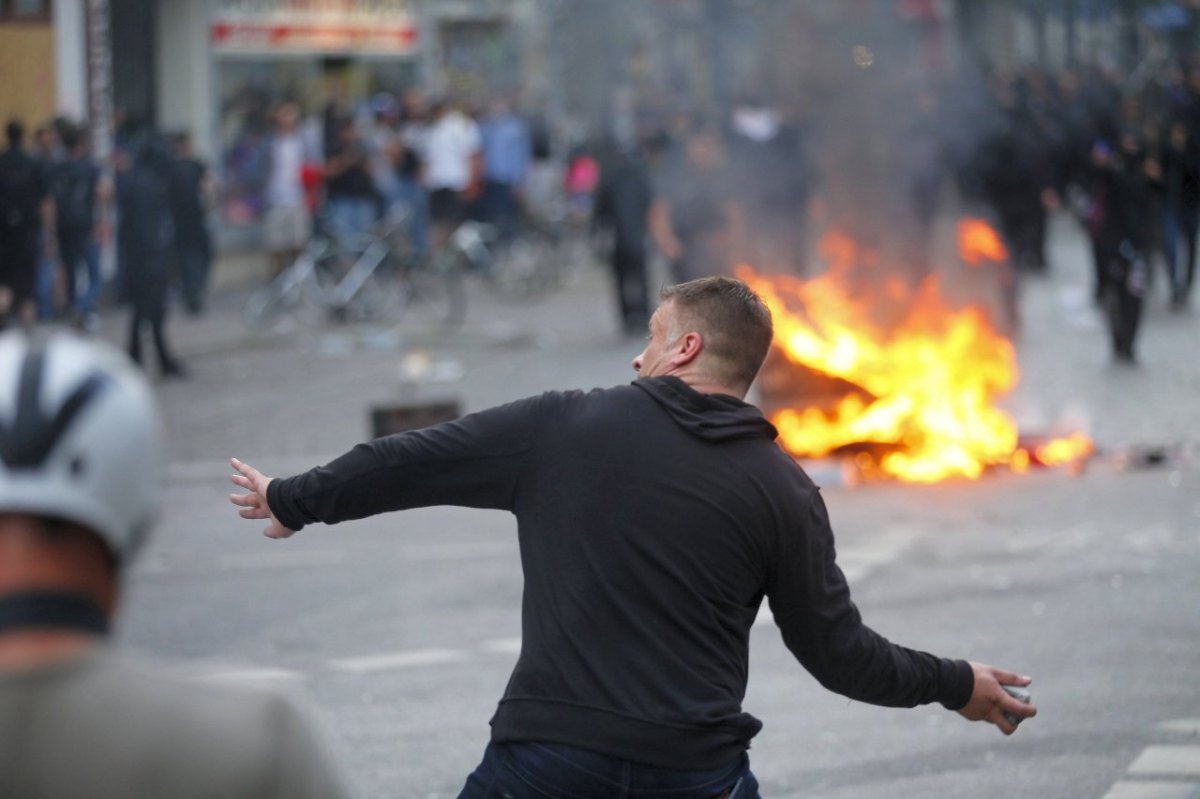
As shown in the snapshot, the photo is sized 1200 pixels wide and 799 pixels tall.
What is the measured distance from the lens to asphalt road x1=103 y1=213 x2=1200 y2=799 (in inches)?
233

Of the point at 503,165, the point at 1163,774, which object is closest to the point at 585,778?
the point at 1163,774

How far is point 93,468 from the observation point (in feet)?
5.68

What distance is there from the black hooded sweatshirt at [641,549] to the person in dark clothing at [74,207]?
14134 mm

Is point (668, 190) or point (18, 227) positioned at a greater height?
point (668, 190)

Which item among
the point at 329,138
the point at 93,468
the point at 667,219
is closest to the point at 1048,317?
the point at 667,219

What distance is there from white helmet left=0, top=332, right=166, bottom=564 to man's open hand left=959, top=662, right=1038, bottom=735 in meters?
Result: 2.01

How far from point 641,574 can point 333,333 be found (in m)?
14.4

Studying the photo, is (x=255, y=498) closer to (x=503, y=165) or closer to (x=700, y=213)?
(x=700, y=213)

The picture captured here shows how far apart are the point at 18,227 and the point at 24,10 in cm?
445

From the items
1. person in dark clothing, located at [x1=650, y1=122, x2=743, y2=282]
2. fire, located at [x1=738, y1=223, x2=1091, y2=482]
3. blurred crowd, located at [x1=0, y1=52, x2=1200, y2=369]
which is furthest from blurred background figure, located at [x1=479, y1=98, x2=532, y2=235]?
fire, located at [x1=738, y1=223, x2=1091, y2=482]

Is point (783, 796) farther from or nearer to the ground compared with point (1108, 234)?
nearer to the ground

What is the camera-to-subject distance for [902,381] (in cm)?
1197

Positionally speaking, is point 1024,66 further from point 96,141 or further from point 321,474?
point 321,474

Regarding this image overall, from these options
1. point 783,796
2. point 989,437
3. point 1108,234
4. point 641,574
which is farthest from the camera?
point 1108,234
